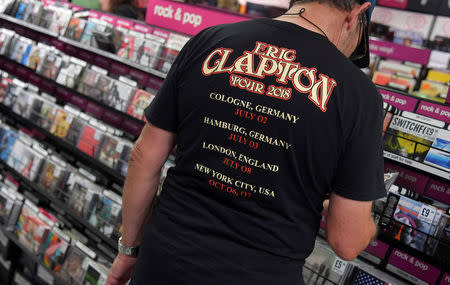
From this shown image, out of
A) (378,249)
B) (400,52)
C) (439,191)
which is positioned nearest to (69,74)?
(378,249)

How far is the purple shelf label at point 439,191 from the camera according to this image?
4.94 ft

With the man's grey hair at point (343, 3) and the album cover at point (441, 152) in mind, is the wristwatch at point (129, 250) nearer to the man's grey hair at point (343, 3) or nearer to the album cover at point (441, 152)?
the man's grey hair at point (343, 3)

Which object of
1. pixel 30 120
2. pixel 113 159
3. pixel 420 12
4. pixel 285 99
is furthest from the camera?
pixel 420 12

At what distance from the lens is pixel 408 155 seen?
58.2 inches

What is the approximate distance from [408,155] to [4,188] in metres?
2.71

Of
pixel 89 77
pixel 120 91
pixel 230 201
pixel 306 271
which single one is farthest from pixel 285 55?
pixel 89 77

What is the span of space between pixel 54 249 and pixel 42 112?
97 centimetres

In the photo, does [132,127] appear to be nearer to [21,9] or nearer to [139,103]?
[139,103]

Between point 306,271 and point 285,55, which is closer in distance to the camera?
point 285,55

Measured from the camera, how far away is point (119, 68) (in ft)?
8.71

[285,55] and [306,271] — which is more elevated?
[285,55]

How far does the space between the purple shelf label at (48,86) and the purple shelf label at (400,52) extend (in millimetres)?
3002

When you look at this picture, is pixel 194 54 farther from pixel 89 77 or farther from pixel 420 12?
pixel 420 12

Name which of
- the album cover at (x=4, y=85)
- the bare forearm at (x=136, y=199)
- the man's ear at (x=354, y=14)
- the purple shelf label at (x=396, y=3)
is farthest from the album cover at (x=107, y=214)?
the purple shelf label at (x=396, y=3)
